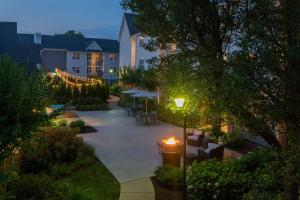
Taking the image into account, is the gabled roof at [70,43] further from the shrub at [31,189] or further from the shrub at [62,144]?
the shrub at [31,189]

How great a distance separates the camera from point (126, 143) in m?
16.9

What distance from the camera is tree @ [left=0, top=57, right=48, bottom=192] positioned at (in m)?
3.98

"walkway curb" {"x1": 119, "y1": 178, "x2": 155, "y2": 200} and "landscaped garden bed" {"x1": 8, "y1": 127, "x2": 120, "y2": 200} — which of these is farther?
"landscaped garden bed" {"x1": 8, "y1": 127, "x2": 120, "y2": 200}

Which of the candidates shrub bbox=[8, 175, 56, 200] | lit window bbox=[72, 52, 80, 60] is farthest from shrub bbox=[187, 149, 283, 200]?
lit window bbox=[72, 52, 80, 60]

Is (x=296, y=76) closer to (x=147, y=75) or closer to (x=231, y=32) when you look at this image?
(x=231, y=32)

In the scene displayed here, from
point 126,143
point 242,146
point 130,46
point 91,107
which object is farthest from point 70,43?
point 242,146

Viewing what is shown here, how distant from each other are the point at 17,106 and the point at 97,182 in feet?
24.5

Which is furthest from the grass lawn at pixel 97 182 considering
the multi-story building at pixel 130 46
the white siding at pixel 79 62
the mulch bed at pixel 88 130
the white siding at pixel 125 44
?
the white siding at pixel 79 62

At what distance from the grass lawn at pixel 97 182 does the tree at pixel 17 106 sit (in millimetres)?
5378

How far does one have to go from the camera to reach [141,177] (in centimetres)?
1136

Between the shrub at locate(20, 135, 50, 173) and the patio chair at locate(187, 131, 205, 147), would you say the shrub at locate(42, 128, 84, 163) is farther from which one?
the patio chair at locate(187, 131, 205, 147)

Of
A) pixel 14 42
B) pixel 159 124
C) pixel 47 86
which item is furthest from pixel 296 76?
pixel 14 42

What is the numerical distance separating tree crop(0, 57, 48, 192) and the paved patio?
7157mm

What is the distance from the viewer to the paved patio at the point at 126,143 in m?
12.4
